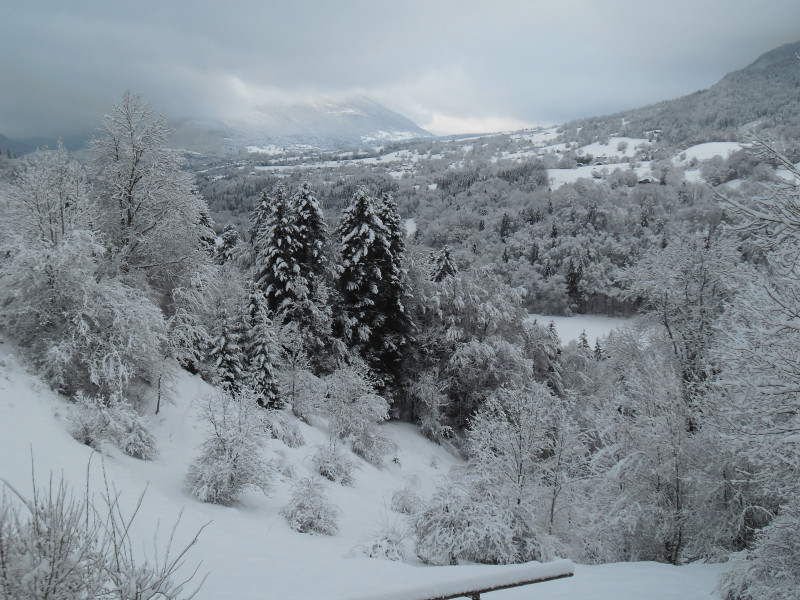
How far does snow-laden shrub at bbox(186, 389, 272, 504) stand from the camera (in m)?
10.1

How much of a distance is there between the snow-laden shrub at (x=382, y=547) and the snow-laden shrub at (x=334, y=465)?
18.1ft

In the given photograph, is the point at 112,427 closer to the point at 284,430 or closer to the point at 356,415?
the point at 284,430

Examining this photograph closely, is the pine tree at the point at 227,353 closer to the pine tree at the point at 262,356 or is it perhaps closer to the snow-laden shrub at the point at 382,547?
the pine tree at the point at 262,356

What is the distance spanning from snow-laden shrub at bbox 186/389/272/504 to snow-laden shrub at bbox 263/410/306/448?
14.6ft

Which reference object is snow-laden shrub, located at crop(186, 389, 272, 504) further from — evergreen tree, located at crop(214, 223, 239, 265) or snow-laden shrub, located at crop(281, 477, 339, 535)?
evergreen tree, located at crop(214, 223, 239, 265)

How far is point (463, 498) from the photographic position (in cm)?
935

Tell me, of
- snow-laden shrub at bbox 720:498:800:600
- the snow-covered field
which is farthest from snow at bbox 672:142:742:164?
the snow-covered field

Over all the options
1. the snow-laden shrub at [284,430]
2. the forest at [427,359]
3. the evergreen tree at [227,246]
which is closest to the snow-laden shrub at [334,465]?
the forest at [427,359]

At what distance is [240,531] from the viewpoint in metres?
8.91

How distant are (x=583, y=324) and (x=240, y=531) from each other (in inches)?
2552

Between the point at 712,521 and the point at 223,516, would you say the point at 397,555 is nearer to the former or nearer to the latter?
the point at 223,516

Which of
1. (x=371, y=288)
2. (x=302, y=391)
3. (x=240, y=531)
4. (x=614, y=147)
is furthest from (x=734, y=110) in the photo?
(x=240, y=531)

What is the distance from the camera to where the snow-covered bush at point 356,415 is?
18234 mm

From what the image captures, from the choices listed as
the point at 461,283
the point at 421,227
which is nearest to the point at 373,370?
the point at 461,283
